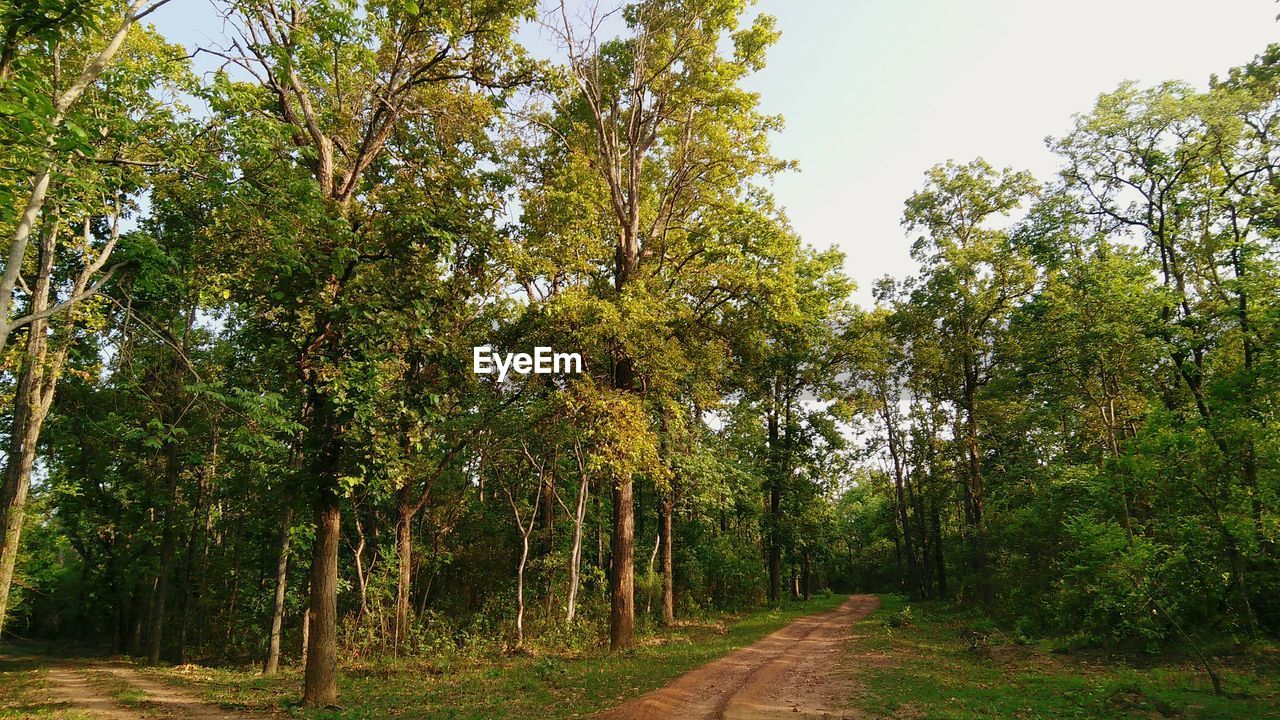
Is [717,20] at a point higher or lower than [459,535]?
higher

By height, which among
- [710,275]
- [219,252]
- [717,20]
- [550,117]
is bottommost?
[219,252]

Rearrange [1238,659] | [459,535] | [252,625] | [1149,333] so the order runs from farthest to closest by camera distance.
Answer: [459,535] < [252,625] < [1149,333] < [1238,659]

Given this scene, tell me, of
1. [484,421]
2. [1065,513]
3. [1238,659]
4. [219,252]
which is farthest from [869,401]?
[219,252]

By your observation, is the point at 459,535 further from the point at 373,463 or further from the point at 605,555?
the point at 373,463

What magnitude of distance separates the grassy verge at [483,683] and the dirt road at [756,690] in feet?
2.05

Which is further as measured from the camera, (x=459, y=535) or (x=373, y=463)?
(x=459, y=535)

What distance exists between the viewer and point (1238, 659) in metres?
11.8

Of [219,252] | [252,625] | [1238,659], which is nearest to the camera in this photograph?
[219,252]

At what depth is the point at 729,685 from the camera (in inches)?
466

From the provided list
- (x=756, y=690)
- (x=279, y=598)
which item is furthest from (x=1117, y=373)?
(x=279, y=598)

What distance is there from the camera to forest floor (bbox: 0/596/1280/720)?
380 inches

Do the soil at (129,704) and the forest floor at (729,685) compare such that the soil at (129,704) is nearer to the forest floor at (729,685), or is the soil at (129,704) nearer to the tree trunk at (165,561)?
the forest floor at (729,685)

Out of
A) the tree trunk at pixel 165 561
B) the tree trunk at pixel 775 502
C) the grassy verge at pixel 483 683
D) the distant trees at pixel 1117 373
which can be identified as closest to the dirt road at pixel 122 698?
the grassy verge at pixel 483 683

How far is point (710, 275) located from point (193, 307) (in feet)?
56.6
